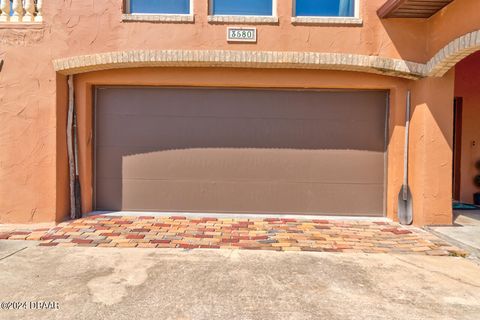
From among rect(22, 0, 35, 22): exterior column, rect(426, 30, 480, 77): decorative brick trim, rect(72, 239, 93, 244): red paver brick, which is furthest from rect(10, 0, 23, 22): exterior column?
rect(426, 30, 480, 77): decorative brick trim

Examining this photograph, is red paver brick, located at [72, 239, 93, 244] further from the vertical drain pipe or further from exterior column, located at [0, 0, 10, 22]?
exterior column, located at [0, 0, 10, 22]

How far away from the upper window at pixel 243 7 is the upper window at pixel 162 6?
0.56 meters

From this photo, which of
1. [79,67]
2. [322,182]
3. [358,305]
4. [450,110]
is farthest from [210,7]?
[358,305]

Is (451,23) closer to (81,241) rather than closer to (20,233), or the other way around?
(81,241)

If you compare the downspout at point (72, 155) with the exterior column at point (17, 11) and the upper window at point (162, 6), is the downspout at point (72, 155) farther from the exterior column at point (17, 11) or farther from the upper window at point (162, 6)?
the upper window at point (162, 6)

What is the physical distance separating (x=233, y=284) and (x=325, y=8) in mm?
4987

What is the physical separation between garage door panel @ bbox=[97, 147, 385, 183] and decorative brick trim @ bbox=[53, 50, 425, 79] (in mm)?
1611

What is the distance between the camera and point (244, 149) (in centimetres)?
582

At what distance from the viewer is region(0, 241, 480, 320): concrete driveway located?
8.91 feet

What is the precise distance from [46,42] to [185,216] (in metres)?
3.95

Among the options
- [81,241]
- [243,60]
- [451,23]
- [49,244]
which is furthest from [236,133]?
[451,23]

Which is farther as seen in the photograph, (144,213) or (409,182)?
(144,213)

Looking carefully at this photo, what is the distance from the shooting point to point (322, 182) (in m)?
5.80

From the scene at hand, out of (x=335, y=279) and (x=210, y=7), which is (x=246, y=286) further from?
(x=210, y=7)
